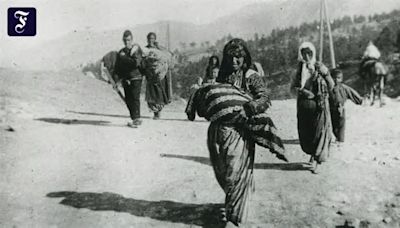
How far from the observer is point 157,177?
6.64 meters

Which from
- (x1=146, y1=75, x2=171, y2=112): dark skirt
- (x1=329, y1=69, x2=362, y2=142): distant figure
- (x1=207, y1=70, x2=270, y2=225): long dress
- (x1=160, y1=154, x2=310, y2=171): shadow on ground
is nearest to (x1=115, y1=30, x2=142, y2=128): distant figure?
(x1=146, y1=75, x2=171, y2=112): dark skirt

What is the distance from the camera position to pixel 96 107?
1318 cm

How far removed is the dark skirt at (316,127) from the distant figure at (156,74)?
4.33 meters

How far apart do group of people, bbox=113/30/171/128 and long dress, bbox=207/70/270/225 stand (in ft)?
14.3

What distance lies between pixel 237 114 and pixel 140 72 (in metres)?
5.04

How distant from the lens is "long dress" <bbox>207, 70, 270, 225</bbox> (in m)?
4.62

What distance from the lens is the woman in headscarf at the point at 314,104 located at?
6582 millimetres

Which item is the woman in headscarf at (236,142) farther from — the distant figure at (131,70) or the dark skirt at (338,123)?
the distant figure at (131,70)

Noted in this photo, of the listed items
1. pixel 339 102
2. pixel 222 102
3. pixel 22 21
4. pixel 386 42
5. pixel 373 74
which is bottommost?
pixel 339 102

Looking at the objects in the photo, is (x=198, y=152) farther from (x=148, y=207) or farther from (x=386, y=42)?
(x=386, y=42)

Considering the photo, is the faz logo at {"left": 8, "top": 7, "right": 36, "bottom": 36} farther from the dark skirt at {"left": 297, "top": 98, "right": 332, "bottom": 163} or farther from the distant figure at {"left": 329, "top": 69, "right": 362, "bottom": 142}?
the distant figure at {"left": 329, "top": 69, "right": 362, "bottom": 142}

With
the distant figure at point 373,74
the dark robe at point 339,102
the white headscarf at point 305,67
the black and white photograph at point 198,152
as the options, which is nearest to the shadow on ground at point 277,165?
the black and white photograph at point 198,152

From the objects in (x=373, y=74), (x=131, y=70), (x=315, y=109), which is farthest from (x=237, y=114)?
(x=373, y=74)

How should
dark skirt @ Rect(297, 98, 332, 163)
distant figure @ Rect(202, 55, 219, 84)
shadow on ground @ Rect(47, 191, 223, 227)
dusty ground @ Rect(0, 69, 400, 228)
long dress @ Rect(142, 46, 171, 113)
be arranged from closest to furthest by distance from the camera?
shadow on ground @ Rect(47, 191, 223, 227) → dusty ground @ Rect(0, 69, 400, 228) → dark skirt @ Rect(297, 98, 332, 163) → distant figure @ Rect(202, 55, 219, 84) → long dress @ Rect(142, 46, 171, 113)
